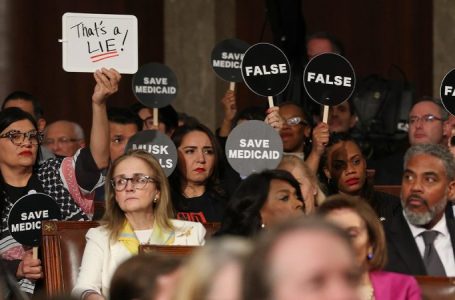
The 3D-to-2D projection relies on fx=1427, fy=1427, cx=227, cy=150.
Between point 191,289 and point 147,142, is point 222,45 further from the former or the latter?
point 191,289

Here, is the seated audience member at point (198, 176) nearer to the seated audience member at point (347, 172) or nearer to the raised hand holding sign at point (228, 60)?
the seated audience member at point (347, 172)

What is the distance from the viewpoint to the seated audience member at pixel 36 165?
7.30 meters

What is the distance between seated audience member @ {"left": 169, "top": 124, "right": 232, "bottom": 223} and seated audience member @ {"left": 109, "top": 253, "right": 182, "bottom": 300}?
136 inches

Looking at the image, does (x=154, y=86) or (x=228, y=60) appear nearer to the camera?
(x=154, y=86)

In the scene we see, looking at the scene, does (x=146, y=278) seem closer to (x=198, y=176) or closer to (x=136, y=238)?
(x=136, y=238)

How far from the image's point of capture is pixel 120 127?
29.7 feet

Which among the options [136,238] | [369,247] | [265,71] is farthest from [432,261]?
[265,71]

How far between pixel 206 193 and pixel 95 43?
3.51ft

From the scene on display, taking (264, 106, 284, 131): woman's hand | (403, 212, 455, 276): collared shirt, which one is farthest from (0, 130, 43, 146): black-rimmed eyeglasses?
(403, 212, 455, 276): collared shirt

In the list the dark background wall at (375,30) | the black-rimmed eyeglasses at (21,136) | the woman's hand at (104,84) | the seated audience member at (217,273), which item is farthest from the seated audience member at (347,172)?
the seated audience member at (217,273)

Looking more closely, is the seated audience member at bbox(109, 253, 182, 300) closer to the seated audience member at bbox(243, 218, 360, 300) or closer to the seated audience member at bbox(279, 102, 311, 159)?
the seated audience member at bbox(243, 218, 360, 300)

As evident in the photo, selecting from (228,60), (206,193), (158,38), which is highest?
(158,38)

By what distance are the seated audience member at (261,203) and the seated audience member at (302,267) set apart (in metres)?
3.13

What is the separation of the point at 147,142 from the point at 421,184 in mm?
1603
